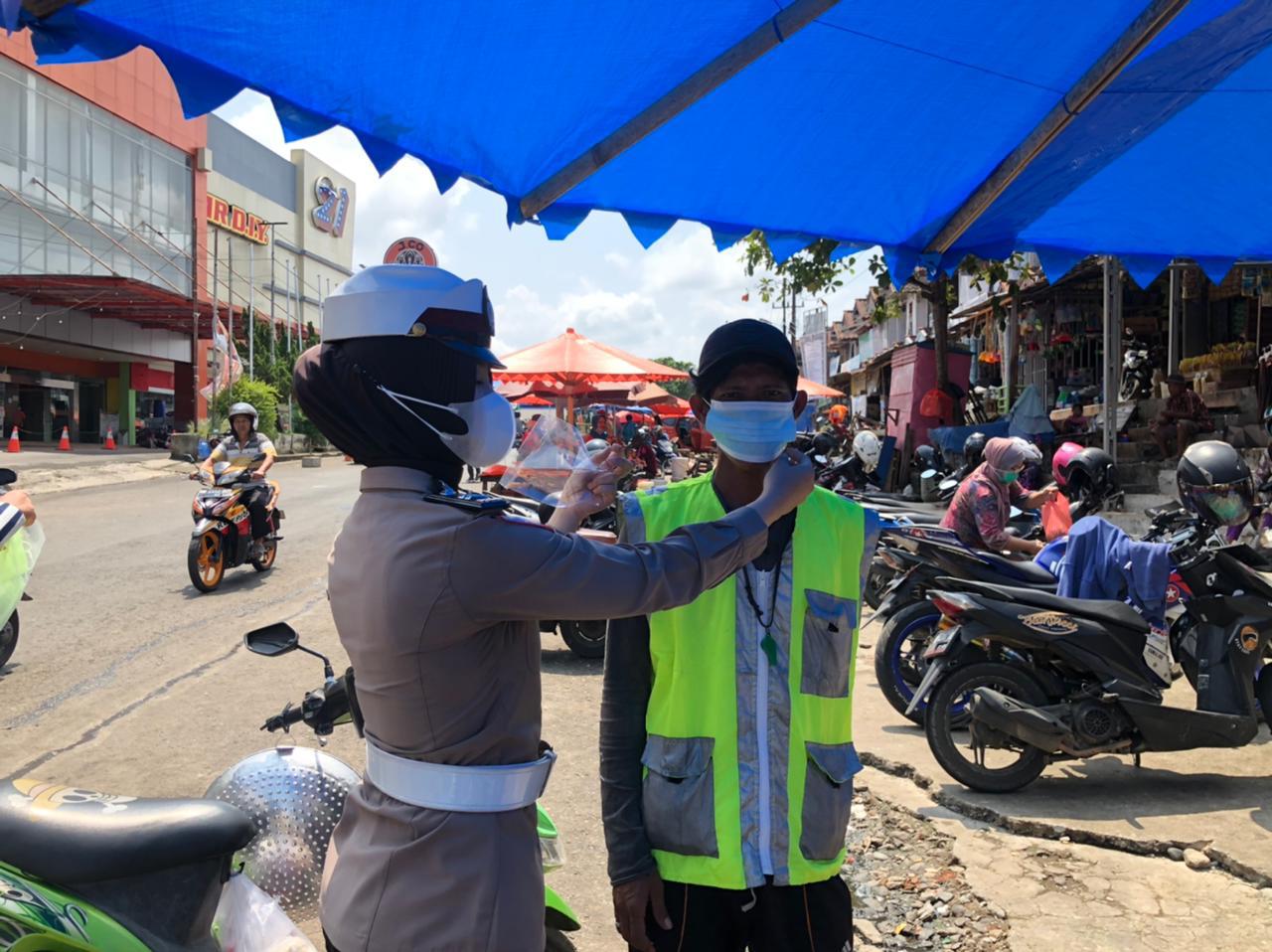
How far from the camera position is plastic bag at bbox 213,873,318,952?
81.3 inches

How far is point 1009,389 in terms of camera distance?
19922mm

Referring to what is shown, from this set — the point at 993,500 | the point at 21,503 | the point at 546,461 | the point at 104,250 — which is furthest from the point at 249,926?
the point at 104,250

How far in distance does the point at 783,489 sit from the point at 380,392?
A: 692 millimetres

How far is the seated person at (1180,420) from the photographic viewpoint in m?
11.9

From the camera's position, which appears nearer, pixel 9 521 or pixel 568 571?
pixel 568 571

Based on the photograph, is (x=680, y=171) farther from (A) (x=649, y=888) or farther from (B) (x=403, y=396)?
(A) (x=649, y=888)

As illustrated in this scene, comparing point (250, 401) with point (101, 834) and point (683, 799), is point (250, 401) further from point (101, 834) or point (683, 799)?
point (683, 799)

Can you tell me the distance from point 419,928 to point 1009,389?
20.1 metres

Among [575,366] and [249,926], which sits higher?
[575,366]

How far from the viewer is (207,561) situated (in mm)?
8930

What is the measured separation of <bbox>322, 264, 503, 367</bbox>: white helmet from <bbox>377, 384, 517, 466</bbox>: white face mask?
0.24 feet

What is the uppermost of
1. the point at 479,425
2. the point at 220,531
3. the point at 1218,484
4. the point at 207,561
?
the point at 479,425

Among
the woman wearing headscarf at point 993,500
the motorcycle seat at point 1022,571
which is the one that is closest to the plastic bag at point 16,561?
the motorcycle seat at point 1022,571

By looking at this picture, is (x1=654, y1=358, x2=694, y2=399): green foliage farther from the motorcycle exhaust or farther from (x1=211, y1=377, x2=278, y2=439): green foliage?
(x1=211, y1=377, x2=278, y2=439): green foliage
